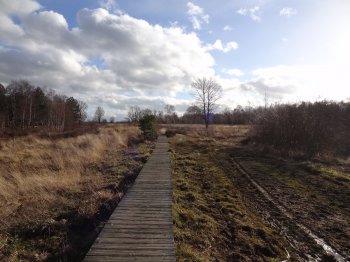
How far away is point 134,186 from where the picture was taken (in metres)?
10.1


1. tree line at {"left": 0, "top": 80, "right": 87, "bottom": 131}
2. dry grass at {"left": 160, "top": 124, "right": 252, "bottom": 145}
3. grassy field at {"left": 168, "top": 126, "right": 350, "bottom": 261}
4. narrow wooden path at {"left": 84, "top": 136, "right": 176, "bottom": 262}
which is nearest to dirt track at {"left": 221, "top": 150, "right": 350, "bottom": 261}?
grassy field at {"left": 168, "top": 126, "right": 350, "bottom": 261}

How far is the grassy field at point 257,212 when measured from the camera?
20.4ft

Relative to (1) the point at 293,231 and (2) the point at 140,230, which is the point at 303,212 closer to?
Answer: (1) the point at 293,231

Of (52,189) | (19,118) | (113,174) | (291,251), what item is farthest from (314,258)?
(19,118)

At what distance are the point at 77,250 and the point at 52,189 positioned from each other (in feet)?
14.9

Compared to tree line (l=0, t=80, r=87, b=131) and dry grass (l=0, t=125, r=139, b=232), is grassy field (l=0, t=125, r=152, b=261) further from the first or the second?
tree line (l=0, t=80, r=87, b=131)

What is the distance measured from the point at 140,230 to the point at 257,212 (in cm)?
375

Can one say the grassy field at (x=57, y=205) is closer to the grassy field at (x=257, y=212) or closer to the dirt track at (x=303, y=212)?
the grassy field at (x=257, y=212)

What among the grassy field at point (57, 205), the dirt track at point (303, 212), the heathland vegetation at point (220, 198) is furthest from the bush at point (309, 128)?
the grassy field at point (57, 205)

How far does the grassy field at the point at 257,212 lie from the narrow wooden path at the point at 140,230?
316mm

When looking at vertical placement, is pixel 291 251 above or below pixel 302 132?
below

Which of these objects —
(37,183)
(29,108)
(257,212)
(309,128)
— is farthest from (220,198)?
(29,108)

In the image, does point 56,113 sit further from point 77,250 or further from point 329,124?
point 77,250

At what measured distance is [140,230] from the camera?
20.7 feet
